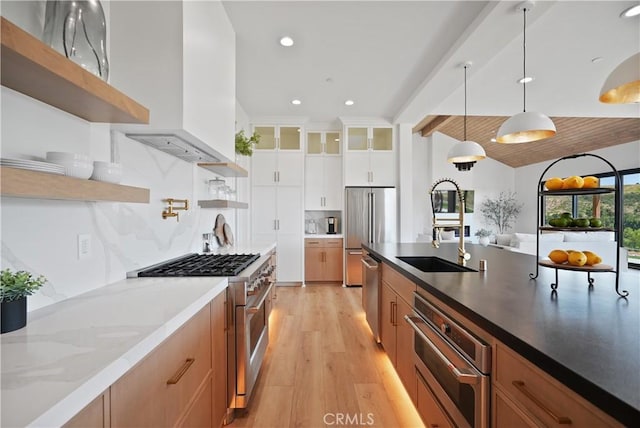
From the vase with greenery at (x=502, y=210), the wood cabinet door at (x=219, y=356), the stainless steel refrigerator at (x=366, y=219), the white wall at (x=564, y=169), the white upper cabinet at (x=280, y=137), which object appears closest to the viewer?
the wood cabinet door at (x=219, y=356)

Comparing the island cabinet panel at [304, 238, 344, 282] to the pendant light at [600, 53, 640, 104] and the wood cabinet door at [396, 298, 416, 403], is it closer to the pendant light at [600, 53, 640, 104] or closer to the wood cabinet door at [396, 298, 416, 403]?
the wood cabinet door at [396, 298, 416, 403]

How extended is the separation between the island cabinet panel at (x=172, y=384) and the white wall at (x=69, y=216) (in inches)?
21.7

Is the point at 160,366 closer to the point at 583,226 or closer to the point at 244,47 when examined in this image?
the point at 583,226

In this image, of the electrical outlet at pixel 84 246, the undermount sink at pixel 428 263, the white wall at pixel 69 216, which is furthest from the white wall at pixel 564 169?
the electrical outlet at pixel 84 246

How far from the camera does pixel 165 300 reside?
3.85 ft

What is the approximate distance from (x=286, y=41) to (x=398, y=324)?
8.89 ft

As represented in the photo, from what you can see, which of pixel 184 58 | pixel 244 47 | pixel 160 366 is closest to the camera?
pixel 160 366

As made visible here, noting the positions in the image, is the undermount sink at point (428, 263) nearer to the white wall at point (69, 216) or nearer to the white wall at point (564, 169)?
the white wall at point (69, 216)

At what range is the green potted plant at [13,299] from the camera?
0.83m

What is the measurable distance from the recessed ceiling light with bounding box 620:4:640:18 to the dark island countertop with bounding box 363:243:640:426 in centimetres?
229

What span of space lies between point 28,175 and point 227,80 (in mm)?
1762

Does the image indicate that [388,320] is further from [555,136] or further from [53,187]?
[555,136]

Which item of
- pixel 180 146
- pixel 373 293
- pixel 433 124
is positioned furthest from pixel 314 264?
pixel 433 124

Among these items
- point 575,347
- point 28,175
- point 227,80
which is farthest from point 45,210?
point 575,347
